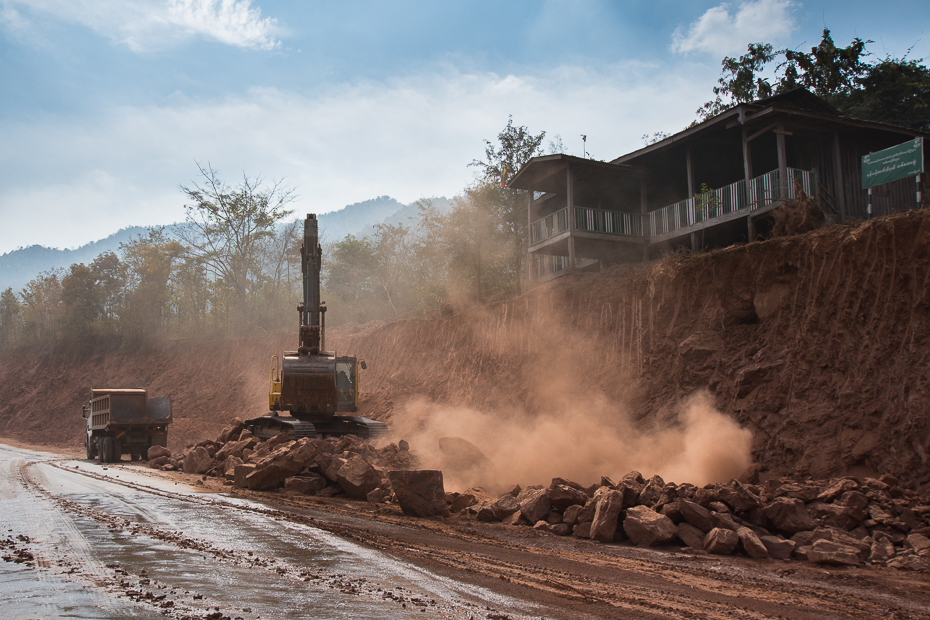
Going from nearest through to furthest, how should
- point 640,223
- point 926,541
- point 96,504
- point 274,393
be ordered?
point 926,541, point 96,504, point 274,393, point 640,223

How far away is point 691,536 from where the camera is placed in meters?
8.51

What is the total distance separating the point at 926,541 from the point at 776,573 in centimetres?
226

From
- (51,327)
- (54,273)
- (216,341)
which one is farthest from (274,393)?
(54,273)

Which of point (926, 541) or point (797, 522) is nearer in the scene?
point (926, 541)

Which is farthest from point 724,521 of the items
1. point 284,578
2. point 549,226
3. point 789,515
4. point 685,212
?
point 549,226

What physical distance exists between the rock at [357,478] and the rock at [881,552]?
874 centimetres

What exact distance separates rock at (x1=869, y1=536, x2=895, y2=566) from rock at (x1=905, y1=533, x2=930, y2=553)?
10.2 inches

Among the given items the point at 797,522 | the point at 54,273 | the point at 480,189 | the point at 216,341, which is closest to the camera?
the point at 797,522

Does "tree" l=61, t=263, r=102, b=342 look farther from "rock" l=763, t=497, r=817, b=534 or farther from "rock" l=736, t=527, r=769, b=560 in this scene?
A: "rock" l=736, t=527, r=769, b=560

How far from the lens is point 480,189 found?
34469mm

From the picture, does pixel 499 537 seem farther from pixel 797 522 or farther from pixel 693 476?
pixel 693 476

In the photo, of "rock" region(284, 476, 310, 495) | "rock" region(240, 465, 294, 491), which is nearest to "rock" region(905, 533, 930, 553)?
"rock" region(284, 476, 310, 495)

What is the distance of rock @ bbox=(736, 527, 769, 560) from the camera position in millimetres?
7922

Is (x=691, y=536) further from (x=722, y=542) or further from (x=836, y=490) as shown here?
(x=836, y=490)
